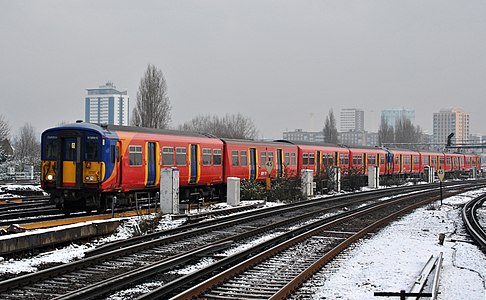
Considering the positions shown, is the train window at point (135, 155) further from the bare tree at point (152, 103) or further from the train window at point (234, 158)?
the bare tree at point (152, 103)

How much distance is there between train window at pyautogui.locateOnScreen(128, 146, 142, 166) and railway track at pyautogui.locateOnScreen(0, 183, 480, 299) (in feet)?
12.5

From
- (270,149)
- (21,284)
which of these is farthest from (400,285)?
(270,149)

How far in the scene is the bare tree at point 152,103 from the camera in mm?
55125

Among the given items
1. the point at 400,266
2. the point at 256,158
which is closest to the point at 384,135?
the point at 256,158

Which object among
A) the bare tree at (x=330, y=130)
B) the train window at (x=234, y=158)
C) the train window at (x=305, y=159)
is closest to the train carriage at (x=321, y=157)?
the train window at (x=305, y=159)

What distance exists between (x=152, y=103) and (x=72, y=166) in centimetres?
3691

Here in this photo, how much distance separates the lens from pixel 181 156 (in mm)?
23594

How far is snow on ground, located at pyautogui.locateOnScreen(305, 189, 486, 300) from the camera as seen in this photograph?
9508 millimetres

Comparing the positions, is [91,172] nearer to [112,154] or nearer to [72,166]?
[72,166]

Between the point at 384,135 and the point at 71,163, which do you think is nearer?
the point at 71,163

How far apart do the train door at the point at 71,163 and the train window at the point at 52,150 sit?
255 mm

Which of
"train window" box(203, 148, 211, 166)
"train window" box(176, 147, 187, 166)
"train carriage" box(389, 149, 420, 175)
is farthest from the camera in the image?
"train carriage" box(389, 149, 420, 175)

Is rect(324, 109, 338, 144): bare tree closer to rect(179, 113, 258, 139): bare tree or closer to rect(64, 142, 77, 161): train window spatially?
rect(179, 113, 258, 139): bare tree

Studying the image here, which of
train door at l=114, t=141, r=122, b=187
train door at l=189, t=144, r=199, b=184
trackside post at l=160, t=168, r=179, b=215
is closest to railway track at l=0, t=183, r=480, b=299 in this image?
trackside post at l=160, t=168, r=179, b=215
